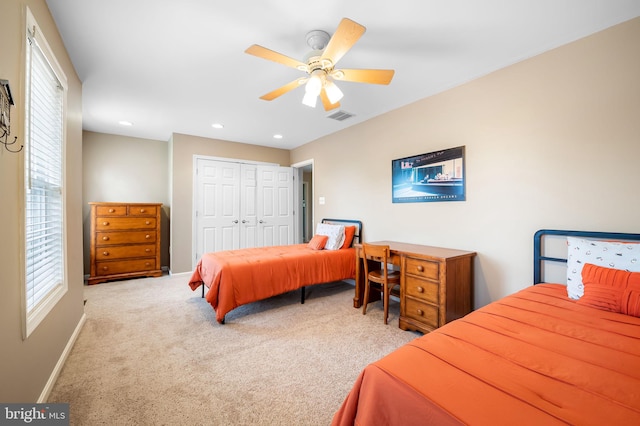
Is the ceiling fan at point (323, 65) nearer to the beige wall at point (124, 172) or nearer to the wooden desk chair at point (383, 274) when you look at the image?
the wooden desk chair at point (383, 274)

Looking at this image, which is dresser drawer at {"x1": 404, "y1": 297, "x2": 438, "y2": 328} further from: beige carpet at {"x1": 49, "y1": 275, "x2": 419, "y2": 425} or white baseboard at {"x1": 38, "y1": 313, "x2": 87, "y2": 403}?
white baseboard at {"x1": 38, "y1": 313, "x2": 87, "y2": 403}

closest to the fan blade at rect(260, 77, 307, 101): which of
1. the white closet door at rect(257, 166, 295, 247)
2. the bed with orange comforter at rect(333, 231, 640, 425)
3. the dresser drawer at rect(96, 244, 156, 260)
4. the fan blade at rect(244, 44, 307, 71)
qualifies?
the fan blade at rect(244, 44, 307, 71)

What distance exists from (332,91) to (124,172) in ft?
15.4

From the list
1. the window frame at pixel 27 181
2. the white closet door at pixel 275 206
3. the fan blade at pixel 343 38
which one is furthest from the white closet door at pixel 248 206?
the fan blade at pixel 343 38

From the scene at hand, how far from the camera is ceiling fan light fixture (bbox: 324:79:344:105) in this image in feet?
7.11

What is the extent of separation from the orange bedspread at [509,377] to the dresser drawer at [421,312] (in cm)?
111

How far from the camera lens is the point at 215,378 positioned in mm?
1902

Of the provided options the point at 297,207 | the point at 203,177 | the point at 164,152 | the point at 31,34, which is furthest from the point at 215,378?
the point at 164,152

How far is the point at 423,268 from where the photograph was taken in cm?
255

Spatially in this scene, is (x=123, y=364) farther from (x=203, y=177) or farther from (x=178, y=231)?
(x=203, y=177)

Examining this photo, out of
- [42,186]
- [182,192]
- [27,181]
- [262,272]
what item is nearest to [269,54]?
[27,181]

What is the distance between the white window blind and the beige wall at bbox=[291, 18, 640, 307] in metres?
3.42

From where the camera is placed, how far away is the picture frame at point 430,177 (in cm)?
286

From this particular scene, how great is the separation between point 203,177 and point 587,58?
5.25 metres
